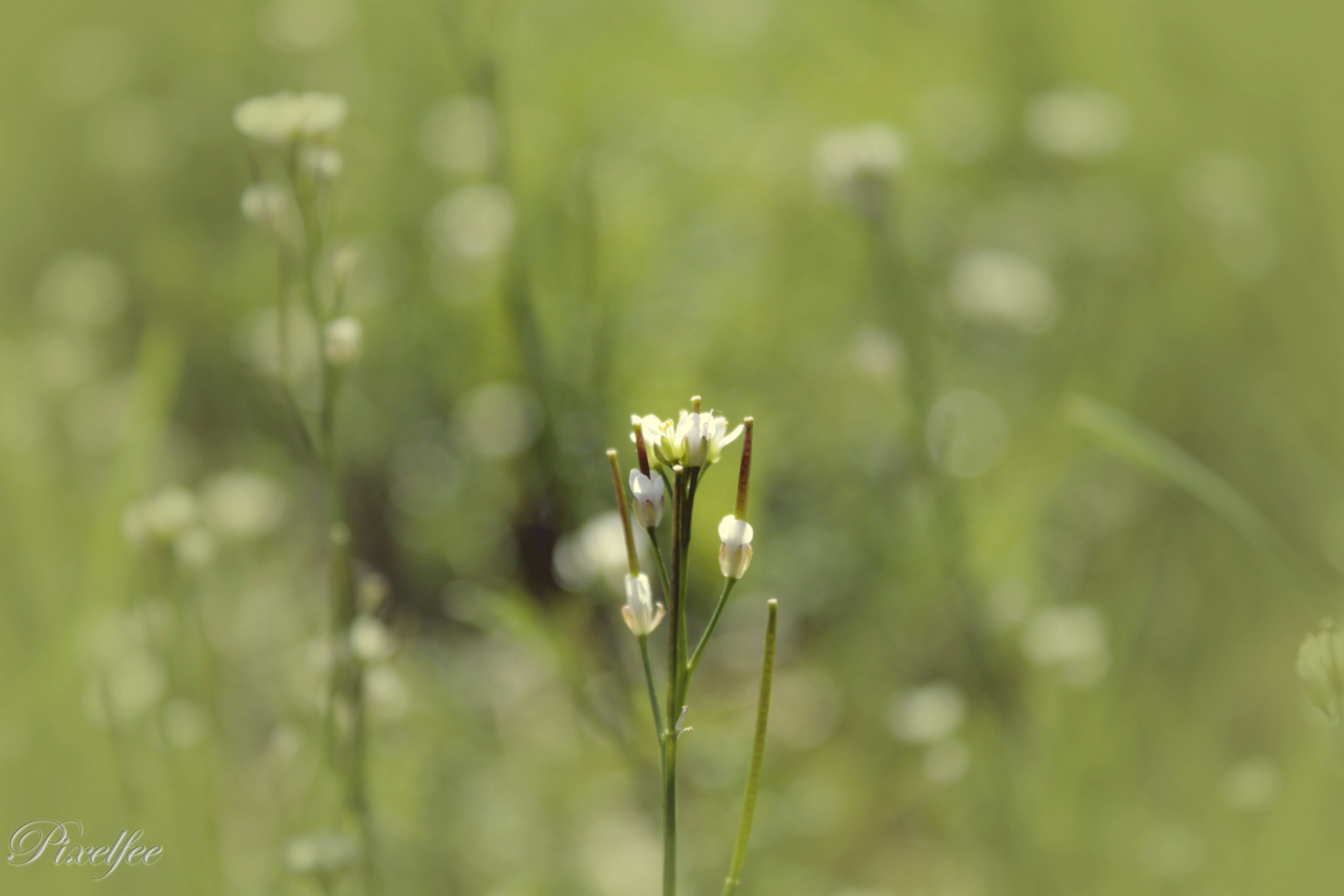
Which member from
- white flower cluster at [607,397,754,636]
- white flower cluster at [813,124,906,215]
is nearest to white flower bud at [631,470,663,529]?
white flower cluster at [607,397,754,636]

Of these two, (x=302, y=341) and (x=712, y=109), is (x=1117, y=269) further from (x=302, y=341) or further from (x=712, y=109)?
(x=302, y=341)

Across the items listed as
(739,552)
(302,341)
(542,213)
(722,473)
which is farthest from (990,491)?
(302,341)

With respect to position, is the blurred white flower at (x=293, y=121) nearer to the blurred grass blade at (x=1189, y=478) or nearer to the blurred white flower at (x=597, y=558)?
the blurred white flower at (x=597, y=558)

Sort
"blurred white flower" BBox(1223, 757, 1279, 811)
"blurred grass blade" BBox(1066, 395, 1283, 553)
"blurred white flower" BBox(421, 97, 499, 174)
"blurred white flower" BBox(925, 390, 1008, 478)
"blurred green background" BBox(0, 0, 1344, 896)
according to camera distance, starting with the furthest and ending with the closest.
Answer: "blurred white flower" BBox(421, 97, 499, 174) < "blurred white flower" BBox(925, 390, 1008, 478) < "blurred green background" BBox(0, 0, 1344, 896) < "blurred white flower" BBox(1223, 757, 1279, 811) < "blurred grass blade" BBox(1066, 395, 1283, 553)

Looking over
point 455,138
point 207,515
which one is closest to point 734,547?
point 207,515

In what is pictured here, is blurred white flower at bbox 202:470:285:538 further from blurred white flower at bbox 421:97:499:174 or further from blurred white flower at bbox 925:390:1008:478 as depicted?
blurred white flower at bbox 925:390:1008:478

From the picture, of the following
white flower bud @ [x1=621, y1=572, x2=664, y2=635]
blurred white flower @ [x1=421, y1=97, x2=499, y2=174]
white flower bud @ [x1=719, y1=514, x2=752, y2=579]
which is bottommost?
white flower bud @ [x1=621, y1=572, x2=664, y2=635]
